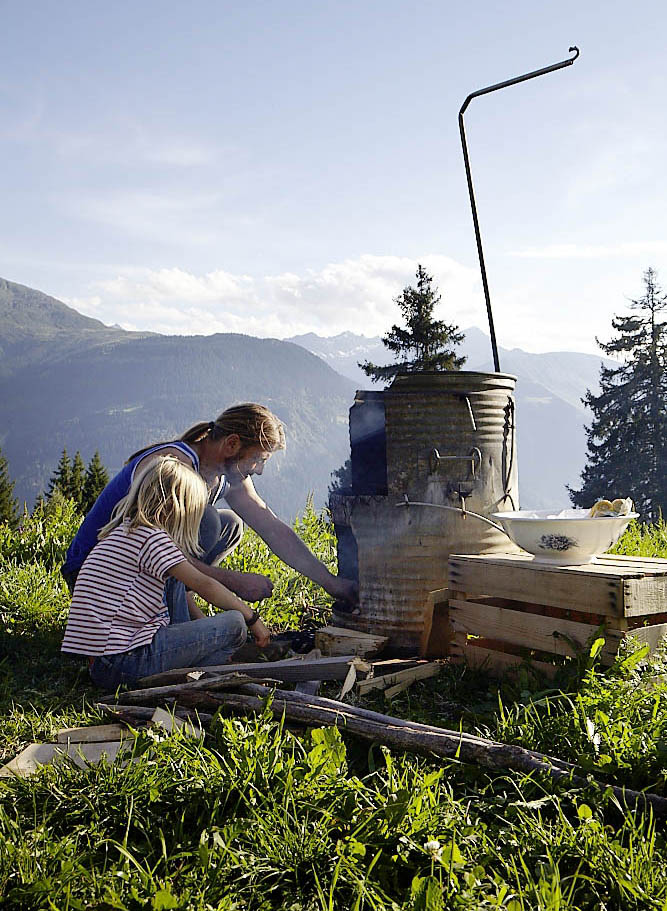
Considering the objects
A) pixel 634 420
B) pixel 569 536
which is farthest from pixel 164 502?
pixel 634 420

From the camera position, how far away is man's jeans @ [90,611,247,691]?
11.1 feet

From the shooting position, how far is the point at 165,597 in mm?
3820

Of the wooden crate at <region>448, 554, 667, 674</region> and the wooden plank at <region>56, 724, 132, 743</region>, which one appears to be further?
the wooden crate at <region>448, 554, 667, 674</region>

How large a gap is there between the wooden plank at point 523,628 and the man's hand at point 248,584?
1.09m

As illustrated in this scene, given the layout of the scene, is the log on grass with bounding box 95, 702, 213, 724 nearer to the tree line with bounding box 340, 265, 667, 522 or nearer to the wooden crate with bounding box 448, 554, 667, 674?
the wooden crate with bounding box 448, 554, 667, 674

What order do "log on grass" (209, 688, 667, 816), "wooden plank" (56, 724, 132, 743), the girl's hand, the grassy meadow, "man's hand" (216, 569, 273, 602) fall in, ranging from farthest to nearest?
"man's hand" (216, 569, 273, 602), the girl's hand, "wooden plank" (56, 724, 132, 743), "log on grass" (209, 688, 667, 816), the grassy meadow

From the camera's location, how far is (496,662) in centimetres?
358

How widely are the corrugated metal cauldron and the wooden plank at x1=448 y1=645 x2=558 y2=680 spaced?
481 mm

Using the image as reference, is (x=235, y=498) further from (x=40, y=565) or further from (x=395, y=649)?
(x=40, y=565)

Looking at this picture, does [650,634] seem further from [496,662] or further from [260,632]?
[260,632]

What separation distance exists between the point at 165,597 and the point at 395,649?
1368 millimetres

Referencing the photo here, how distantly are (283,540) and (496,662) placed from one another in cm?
169

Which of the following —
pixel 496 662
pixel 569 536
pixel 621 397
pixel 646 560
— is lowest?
pixel 496 662

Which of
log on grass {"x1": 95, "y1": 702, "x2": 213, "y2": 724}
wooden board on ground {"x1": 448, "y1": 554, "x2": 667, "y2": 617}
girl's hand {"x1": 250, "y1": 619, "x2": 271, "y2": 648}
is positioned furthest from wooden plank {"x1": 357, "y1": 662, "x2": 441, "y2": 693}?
log on grass {"x1": 95, "y1": 702, "x2": 213, "y2": 724}
